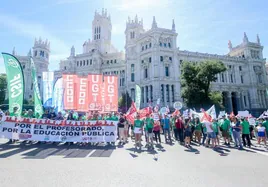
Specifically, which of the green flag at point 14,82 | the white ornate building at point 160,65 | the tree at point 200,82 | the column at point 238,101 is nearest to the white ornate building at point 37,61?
the white ornate building at point 160,65

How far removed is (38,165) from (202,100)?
96.3 feet

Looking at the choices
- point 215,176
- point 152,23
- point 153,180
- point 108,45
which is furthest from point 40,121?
point 108,45

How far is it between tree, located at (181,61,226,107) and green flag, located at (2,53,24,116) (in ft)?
88.7

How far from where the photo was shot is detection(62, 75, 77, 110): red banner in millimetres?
13934

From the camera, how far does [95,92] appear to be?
14164 mm

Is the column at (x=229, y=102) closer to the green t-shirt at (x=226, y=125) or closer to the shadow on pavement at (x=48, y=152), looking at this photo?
the green t-shirt at (x=226, y=125)

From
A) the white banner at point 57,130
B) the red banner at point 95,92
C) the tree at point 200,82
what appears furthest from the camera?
the tree at point 200,82

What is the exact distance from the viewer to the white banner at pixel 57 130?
10.7 m

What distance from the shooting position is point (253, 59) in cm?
5369

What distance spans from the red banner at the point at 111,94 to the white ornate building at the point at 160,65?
25386 millimetres

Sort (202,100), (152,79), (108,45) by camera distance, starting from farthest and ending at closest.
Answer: (108,45) < (152,79) < (202,100)

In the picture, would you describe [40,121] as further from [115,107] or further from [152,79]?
[152,79]

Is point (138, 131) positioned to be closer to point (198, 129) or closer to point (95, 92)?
point (198, 129)

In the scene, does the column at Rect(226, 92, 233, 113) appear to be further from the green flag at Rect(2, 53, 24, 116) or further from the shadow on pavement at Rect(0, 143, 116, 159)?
the green flag at Rect(2, 53, 24, 116)
